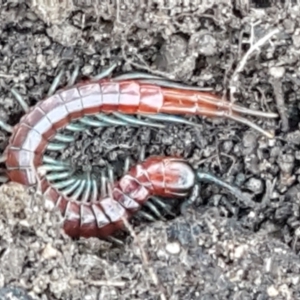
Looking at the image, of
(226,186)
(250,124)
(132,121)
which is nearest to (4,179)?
(132,121)

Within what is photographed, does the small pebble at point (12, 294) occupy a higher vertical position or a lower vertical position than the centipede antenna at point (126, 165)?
lower

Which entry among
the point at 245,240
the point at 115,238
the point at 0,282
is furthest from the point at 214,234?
the point at 0,282

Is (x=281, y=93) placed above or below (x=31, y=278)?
above

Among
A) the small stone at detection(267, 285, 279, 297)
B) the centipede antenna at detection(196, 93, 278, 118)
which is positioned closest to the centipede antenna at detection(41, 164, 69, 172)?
the centipede antenna at detection(196, 93, 278, 118)

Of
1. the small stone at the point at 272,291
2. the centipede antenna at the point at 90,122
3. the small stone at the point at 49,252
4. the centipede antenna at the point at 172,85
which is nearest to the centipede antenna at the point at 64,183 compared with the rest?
the centipede antenna at the point at 90,122

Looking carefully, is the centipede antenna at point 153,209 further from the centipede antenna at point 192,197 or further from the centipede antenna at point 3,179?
the centipede antenna at point 3,179

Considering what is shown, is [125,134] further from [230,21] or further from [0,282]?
[0,282]
